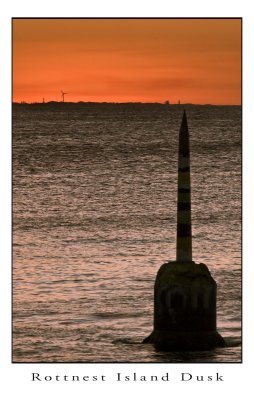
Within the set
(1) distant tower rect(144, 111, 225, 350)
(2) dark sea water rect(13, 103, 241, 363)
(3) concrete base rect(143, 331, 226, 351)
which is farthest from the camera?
(2) dark sea water rect(13, 103, 241, 363)

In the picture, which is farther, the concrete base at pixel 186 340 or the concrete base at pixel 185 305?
the concrete base at pixel 186 340

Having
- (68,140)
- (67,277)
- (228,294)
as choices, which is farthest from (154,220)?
(68,140)

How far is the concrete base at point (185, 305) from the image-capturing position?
2619 centimetres

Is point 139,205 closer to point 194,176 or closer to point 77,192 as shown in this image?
point 77,192

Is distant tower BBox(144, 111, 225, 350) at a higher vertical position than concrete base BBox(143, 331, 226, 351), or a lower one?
higher

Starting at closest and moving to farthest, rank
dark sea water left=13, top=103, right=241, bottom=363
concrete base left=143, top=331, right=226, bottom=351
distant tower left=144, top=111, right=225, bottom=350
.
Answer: distant tower left=144, top=111, right=225, bottom=350 < concrete base left=143, top=331, right=226, bottom=351 < dark sea water left=13, top=103, right=241, bottom=363

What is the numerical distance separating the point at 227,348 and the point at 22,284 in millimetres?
11440

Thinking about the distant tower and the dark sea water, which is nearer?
the distant tower

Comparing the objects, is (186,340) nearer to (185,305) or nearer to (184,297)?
(185,305)

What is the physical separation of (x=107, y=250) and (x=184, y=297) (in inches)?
787

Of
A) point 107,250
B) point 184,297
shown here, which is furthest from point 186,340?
point 107,250

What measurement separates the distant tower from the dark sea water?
310 millimetres

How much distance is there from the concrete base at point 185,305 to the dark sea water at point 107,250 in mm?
299

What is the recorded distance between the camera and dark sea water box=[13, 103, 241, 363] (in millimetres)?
29469
